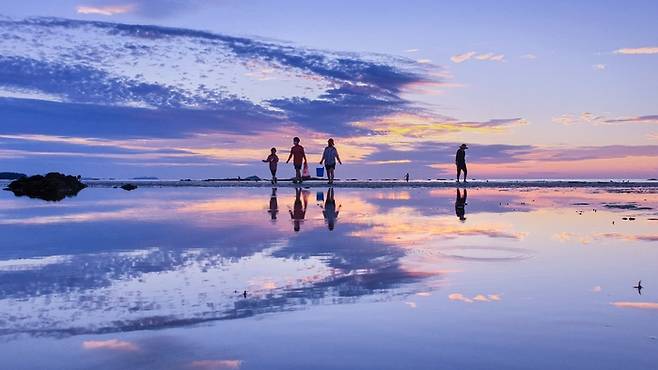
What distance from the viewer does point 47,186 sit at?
31.2 m

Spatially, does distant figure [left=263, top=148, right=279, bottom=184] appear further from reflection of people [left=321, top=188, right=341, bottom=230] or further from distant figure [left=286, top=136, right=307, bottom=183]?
reflection of people [left=321, top=188, right=341, bottom=230]

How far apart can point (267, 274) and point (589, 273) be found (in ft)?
12.7

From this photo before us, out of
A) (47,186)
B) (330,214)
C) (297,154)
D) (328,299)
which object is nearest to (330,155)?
(297,154)

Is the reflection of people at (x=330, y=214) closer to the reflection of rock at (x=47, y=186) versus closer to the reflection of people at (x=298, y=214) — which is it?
the reflection of people at (x=298, y=214)

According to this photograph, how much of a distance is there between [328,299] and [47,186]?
1129 inches

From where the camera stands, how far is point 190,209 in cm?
1867

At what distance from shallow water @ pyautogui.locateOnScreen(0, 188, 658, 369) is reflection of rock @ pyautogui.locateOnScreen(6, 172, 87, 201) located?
19815 millimetres

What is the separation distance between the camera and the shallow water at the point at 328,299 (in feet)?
14.3

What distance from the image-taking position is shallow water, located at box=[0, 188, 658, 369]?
4348 mm

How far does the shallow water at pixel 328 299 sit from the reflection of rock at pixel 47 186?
19815 millimetres

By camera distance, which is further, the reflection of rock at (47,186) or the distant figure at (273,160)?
the distant figure at (273,160)

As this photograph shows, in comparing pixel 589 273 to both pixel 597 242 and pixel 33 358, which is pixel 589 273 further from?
pixel 33 358

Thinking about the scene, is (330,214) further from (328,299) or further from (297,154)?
(297,154)

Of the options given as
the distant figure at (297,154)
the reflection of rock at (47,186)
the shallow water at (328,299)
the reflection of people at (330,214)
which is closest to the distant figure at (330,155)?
the distant figure at (297,154)
